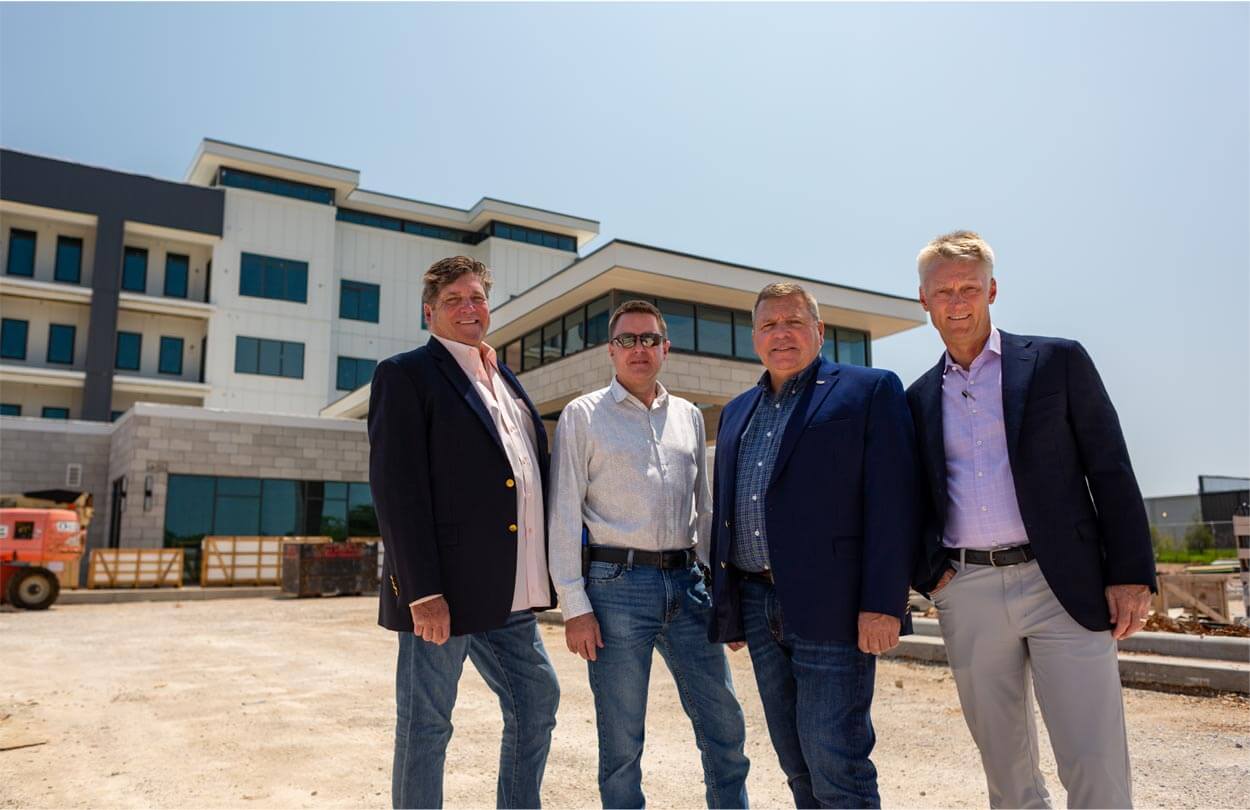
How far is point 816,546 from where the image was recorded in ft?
9.74

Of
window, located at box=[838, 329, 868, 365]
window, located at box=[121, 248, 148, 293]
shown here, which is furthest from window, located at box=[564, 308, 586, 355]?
window, located at box=[121, 248, 148, 293]

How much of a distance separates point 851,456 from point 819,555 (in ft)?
1.20

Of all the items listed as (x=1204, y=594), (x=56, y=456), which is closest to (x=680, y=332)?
(x=1204, y=594)

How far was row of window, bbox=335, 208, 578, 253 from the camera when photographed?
38812 millimetres

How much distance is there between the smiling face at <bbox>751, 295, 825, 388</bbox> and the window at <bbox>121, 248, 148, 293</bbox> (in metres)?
36.5

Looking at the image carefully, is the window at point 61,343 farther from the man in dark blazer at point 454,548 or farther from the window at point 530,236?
the man in dark blazer at point 454,548

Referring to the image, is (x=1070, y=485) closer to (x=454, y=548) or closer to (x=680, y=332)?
(x=454, y=548)

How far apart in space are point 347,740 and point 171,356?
3311 cm

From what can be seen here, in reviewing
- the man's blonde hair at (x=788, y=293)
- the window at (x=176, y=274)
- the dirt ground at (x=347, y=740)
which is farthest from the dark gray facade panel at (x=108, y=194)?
the man's blonde hair at (x=788, y=293)

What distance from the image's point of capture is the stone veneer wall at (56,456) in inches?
1091

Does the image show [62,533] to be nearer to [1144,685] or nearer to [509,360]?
[509,360]

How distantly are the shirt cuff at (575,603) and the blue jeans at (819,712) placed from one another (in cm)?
66

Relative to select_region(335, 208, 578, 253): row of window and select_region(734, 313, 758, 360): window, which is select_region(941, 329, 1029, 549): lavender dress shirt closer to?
select_region(734, 313, 758, 360): window

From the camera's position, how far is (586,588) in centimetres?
335
